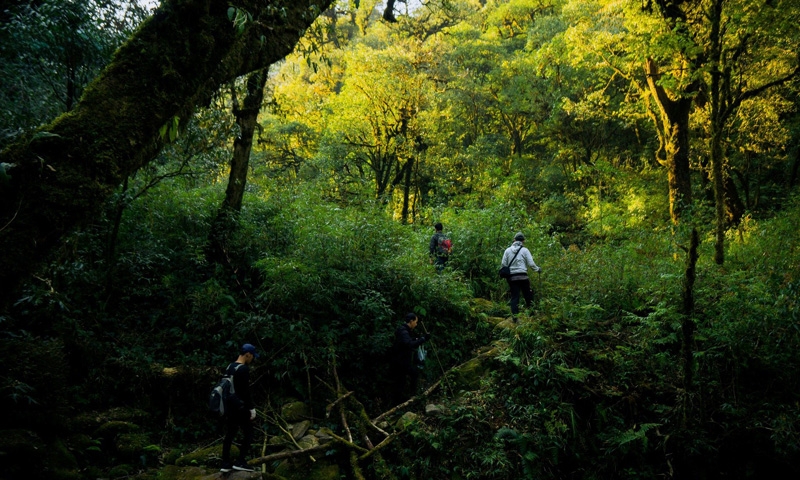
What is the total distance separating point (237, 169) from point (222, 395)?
19.7 feet

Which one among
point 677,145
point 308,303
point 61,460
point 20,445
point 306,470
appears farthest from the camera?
point 677,145

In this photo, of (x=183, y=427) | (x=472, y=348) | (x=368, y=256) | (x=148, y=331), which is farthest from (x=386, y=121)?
(x=183, y=427)

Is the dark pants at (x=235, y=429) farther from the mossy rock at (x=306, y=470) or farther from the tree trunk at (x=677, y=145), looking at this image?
the tree trunk at (x=677, y=145)

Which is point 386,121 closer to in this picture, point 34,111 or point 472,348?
point 472,348

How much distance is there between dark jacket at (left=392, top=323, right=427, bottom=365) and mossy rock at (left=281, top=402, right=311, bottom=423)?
182cm

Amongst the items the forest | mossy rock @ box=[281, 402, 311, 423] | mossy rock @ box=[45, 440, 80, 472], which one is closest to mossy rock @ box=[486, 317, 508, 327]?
the forest

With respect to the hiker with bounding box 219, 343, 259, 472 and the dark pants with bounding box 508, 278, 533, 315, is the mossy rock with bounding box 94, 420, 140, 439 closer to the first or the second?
the hiker with bounding box 219, 343, 259, 472

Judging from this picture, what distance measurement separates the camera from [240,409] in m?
6.07

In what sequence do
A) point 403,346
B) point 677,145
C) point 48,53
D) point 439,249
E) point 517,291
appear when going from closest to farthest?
point 48,53
point 403,346
point 517,291
point 439,249
point 677,145

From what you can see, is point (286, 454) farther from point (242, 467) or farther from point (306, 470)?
point (242, 467)

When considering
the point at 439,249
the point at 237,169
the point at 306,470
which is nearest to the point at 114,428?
the point at 306,470

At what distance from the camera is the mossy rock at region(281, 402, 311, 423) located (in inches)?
301

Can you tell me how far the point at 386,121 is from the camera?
21.4 meters

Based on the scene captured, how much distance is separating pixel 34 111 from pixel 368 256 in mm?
6516
